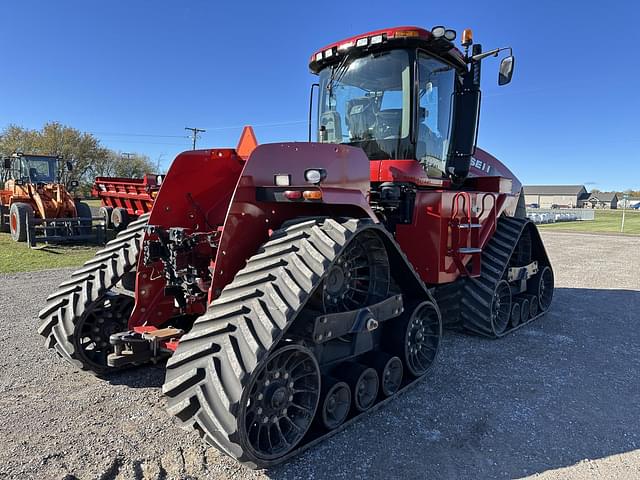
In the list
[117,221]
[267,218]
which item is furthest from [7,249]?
[267,218]

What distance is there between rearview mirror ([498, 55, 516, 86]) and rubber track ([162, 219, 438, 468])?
137 inches

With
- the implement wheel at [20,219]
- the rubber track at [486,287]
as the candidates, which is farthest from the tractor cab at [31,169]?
the rubber track at [486,287]

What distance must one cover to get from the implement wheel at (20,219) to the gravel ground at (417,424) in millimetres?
9248

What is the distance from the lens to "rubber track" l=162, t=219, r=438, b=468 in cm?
256

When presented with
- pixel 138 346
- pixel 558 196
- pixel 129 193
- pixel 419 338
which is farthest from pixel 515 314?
pixel 558 196

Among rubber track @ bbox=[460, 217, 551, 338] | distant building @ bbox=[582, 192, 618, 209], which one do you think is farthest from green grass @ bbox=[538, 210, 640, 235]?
distant building @ bbox=[582, 192, 618, 209]

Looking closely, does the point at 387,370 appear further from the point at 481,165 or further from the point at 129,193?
the point at 129,193

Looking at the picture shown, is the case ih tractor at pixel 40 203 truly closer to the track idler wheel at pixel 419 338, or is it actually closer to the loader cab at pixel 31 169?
the loader cab at pixel 31 169

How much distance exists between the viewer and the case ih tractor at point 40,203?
14.0m

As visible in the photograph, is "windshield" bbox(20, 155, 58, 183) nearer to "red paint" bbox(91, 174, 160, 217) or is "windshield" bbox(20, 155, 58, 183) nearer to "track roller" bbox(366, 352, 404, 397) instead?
"red paint" bbox(91, 174, 160, 217)

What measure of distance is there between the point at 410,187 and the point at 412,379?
1938 mm

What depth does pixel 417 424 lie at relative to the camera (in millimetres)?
3604

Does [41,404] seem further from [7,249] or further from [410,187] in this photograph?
[7,249]

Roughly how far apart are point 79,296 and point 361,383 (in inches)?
99.7
